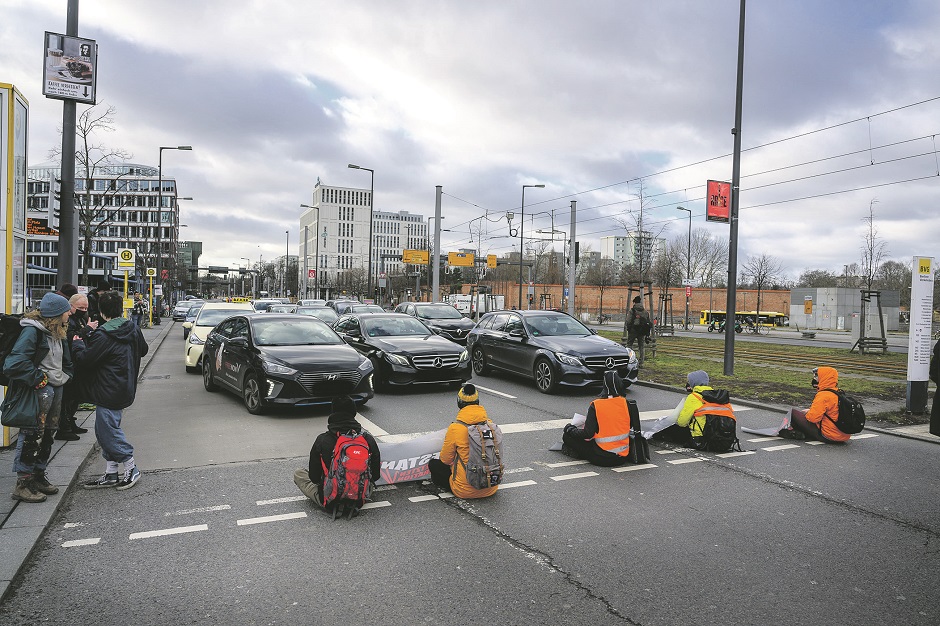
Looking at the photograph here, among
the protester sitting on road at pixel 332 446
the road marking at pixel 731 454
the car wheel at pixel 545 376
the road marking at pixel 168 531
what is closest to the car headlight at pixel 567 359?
the car wheel at pixel 545 376

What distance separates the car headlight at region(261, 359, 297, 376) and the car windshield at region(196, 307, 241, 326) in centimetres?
751

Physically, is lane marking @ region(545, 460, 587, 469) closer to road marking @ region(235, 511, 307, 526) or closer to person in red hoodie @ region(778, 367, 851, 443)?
road marking @ region(235, 511, 307, 526)

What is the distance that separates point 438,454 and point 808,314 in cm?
5720

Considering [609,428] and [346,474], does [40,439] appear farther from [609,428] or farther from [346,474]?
[609,428]

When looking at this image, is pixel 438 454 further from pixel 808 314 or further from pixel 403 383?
pixel 808 314

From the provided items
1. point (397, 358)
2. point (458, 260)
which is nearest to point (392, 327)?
point (397, 358)

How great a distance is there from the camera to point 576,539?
486 centimetres

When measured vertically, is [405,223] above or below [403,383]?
above

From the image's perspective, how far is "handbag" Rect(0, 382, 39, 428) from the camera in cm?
522

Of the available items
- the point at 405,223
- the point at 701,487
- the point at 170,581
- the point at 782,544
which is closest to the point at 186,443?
the point at 170,581

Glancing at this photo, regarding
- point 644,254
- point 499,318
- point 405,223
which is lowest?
point 499,318

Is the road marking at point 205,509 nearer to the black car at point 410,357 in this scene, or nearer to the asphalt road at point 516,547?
the asphalt road at point 516,547

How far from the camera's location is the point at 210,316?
16.9 m

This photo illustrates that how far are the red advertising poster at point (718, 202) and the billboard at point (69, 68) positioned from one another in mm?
12180
